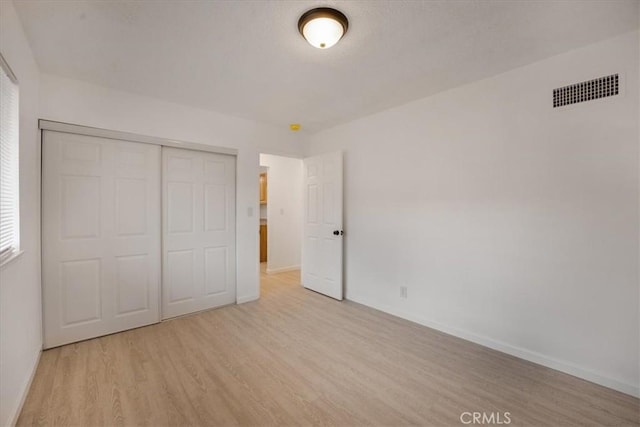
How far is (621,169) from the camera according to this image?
1961 millimetres

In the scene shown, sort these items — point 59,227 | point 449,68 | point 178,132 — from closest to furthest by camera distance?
1. point 449,68
2. point 59,227
3. point 178,132

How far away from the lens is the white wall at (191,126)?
257cm

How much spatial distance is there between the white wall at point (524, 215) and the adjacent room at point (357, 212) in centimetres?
2

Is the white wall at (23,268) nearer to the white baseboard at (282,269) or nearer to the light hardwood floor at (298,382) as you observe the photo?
the light hardwood floor at (298,382)

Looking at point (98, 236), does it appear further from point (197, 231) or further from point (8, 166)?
point (8, 166)

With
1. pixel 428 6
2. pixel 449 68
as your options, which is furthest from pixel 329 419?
pixel 449 68

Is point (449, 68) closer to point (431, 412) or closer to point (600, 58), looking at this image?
point (600, 58)

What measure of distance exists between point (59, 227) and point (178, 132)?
4.77 ft

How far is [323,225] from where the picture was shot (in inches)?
160

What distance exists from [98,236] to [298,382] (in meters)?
2.37

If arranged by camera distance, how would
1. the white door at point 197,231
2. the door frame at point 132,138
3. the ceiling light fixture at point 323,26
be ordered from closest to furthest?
Result: the ceiling light fixture at point 323,26 → the door frame at point 132,138 → the white door at point 197,231

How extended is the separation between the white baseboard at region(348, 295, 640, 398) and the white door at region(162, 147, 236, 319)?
2249 millimetres

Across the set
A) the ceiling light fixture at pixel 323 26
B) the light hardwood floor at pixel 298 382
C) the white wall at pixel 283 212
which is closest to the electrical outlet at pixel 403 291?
the light hardwood floor at pixel 298 382

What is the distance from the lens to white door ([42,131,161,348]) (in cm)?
254
